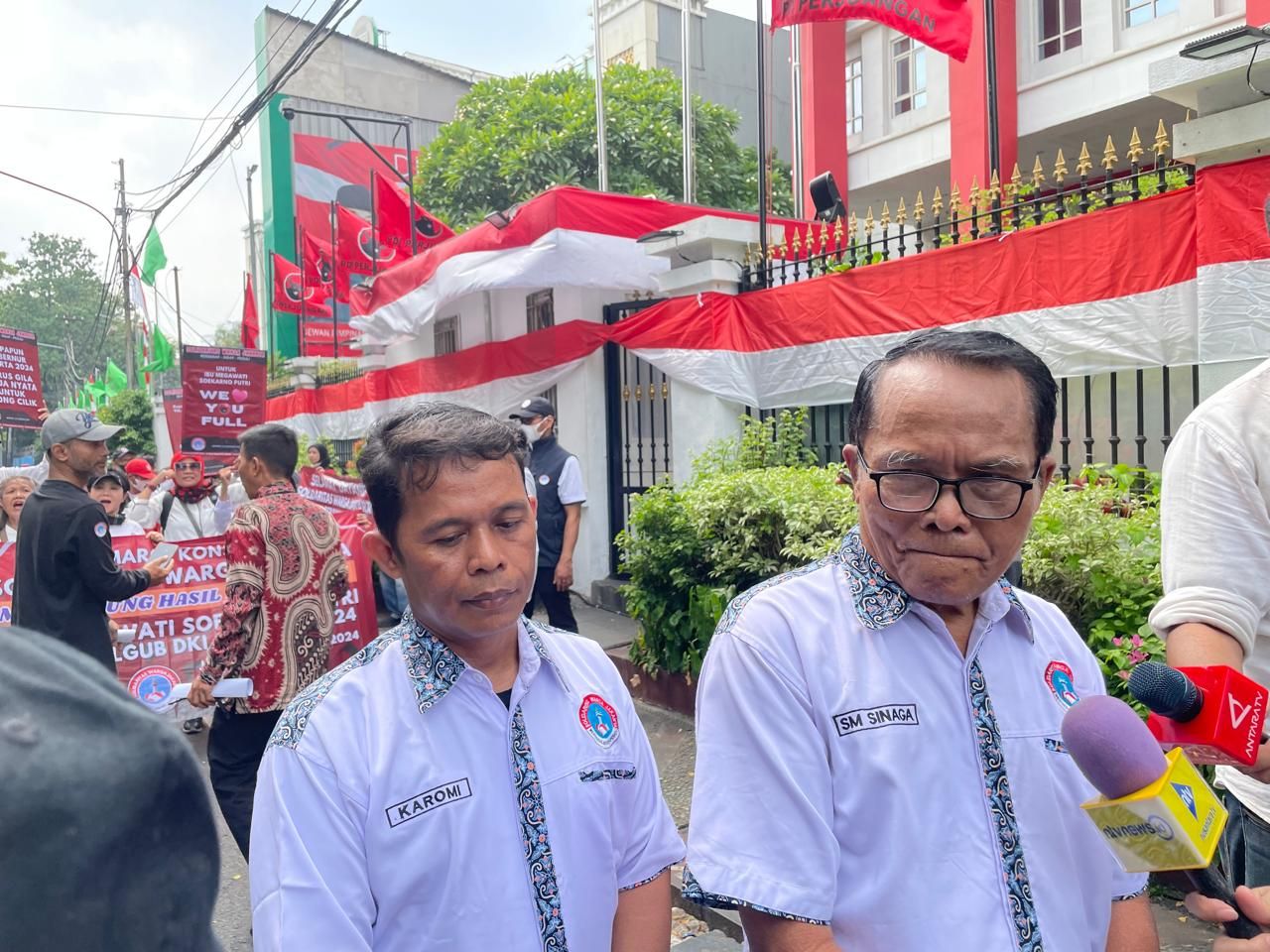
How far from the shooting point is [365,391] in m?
14.5

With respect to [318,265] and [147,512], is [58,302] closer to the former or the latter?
[318,265]

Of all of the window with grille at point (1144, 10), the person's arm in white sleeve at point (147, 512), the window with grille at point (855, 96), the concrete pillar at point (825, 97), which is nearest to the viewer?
the person's arm in white sleeve at point (147, 512)

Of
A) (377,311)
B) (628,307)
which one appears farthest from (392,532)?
(377,311)

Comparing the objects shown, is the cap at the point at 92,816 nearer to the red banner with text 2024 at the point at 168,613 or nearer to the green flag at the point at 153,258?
the red banner with text 2024 at the point at 168,613

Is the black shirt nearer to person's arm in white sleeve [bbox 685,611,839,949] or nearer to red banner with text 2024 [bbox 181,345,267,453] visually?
person's arm in white sleeve [bbox 685,611,839,949]

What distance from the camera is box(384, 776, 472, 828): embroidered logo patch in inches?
62.5

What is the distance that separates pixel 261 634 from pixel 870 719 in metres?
2.83

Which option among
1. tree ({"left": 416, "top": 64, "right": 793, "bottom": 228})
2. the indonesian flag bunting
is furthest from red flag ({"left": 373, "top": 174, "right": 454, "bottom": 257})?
tree ({"left": 416, "top": 64, "right": 793, "bottom": 228})

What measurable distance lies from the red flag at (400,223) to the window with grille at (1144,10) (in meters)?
9.69

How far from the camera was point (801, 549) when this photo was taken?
5.27 m

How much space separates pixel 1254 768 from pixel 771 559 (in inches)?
158

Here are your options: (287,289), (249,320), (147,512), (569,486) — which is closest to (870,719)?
(569,486)

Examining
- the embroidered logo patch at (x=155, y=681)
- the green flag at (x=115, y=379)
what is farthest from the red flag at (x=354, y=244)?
the green flag at (x=115, y=379)

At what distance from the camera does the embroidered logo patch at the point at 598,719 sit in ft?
5.98
